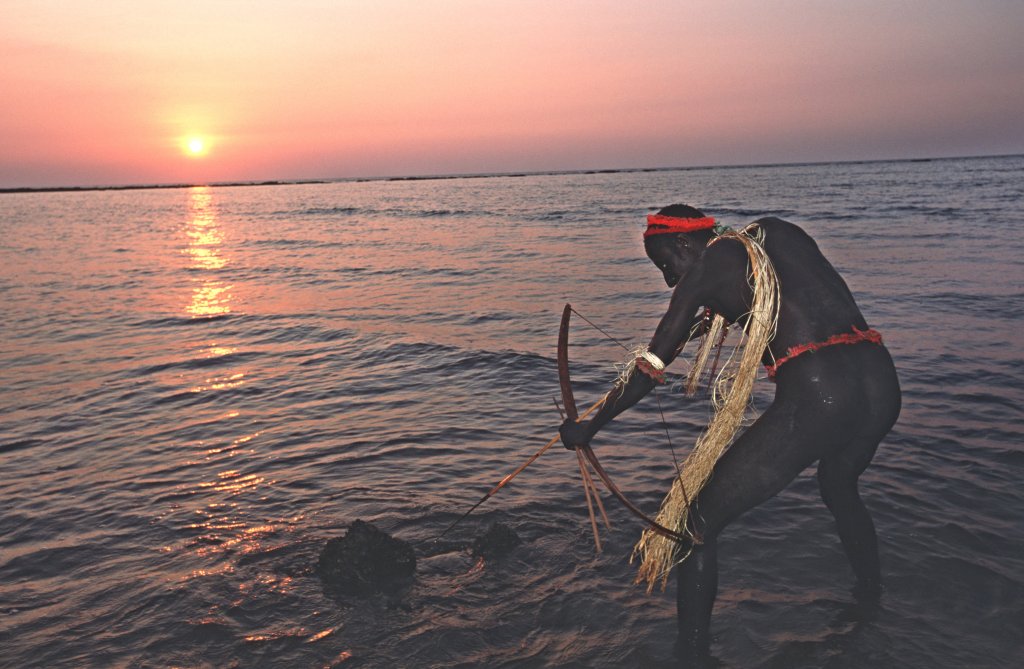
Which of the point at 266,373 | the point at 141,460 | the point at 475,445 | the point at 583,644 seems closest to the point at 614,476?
the point at 475,445

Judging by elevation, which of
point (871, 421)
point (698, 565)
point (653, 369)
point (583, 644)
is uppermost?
point (653, 369)

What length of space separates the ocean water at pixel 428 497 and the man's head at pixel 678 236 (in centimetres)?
241

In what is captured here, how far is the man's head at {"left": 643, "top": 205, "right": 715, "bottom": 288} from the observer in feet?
14.0

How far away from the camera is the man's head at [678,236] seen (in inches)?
168

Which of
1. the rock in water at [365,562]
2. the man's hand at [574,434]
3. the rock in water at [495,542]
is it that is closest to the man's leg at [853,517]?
the man's hand at [574,434]

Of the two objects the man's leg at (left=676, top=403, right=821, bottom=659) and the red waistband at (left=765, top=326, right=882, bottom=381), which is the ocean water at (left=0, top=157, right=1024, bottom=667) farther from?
the red waistband at (left=765, top=326, right=882, bottom=381)

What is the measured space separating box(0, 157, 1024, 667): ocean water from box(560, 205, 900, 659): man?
1233 mm

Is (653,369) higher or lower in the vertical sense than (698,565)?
higher

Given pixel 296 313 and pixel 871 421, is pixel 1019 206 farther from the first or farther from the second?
pixel 871 421

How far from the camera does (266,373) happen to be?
1238 centimetres

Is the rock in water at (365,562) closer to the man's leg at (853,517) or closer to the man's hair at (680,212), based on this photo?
the man's leg at (853,517)

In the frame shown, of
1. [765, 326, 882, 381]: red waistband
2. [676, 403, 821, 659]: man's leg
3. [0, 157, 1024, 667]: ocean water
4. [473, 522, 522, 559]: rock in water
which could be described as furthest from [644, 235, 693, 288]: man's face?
[473, 522, 522, 559]: rock in water

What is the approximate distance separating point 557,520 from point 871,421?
3.07 metres

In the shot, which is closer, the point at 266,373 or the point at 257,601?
the point at 257,601
